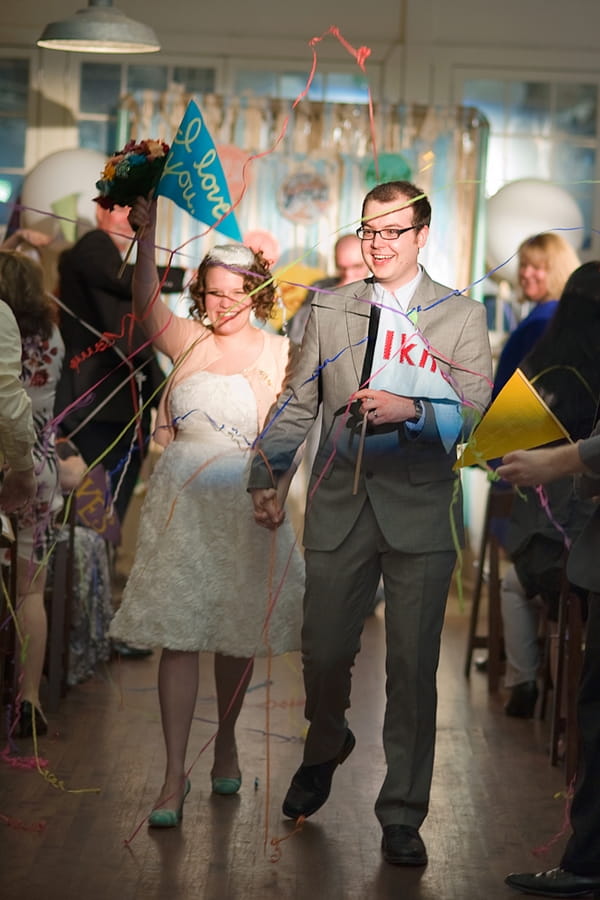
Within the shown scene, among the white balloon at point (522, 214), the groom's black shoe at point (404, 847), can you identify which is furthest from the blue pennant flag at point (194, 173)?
the white balloon at point (522, 214)

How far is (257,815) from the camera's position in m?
3.61

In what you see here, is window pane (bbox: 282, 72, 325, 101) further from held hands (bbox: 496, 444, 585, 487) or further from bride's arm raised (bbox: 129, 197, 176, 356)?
held hands (bbox: 496, 444, 585, 487)

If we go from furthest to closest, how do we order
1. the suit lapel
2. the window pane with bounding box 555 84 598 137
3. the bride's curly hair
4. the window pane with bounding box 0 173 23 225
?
the window pane with bounding box 555 84 598 137 → the window pane with bounding box 0 173 23 225 → the bride's curly hair → the suit lapel

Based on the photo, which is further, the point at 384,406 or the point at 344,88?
the point at 344,88

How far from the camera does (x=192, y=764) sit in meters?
3.99

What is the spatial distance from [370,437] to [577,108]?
5231mm

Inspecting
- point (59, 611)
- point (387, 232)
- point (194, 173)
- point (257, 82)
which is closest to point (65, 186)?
point (257, 82)

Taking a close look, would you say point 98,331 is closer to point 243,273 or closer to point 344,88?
point 243,273

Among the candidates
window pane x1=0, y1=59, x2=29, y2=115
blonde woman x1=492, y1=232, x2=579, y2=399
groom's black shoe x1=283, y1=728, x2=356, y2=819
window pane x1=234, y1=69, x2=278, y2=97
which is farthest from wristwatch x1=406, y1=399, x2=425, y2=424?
window pane x1=0, y1=59, x2=29, y2=115

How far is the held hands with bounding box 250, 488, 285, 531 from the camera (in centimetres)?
334

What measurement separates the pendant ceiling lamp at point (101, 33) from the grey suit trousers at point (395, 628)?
10.2 feet

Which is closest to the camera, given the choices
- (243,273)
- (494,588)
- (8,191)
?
(243,273)

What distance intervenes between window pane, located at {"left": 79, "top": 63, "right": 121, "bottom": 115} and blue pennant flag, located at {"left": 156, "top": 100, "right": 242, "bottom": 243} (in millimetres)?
4211

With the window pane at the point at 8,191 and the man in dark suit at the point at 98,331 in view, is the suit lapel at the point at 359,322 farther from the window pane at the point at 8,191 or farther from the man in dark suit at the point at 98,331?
the window pane at the point at 8,191
